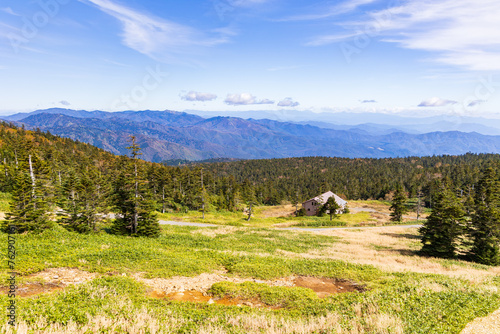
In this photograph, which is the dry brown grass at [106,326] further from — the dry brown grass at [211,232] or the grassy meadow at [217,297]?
the dry brown grass at [211,232]

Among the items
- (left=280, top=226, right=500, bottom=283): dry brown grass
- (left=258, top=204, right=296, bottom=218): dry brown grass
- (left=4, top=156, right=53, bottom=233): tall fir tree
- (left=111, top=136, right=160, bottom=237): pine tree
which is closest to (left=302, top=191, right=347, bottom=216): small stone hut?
(left=258, top=204, right=296, bottom=218): dry brown grass

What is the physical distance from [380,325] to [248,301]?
5899 mm

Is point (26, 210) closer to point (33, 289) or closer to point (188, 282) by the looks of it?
point (33, 289)

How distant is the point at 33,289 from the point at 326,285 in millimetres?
15222

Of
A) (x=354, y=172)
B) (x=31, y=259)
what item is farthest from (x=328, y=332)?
(x=354, y=172)

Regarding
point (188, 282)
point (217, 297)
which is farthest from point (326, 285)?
point (188, 282)

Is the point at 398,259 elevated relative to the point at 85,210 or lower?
lower

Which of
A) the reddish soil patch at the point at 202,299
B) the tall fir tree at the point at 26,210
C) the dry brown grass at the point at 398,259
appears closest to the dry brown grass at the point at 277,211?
the dry brown grass at the point at 398,259

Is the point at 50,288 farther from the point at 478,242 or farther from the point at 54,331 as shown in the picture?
the point at 478,242

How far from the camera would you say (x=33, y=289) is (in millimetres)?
11438

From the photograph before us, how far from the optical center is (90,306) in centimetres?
936

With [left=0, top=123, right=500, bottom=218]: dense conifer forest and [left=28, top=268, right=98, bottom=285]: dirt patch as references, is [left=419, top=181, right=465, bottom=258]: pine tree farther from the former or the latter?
[left=28, top=268, right=98, bottom=285]: dirt patch

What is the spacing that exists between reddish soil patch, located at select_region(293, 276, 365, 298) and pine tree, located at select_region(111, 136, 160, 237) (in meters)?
18.6

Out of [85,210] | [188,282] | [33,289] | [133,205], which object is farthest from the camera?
[133,205]
